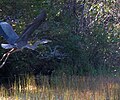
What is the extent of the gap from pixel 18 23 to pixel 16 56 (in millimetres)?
525

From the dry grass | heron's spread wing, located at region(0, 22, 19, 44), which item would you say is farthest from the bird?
the dry grass

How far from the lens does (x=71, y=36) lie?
6438 millimetres

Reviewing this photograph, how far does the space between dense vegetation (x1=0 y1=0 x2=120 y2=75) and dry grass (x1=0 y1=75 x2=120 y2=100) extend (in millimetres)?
501

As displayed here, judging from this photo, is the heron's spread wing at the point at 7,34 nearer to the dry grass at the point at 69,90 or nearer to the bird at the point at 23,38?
the bird at the point at 23,38

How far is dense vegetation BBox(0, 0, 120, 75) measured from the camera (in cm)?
614

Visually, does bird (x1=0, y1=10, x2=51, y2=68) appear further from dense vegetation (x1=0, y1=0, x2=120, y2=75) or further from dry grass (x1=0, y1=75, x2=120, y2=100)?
dense vegetation (x1=0, y1=0, x2=120, y2=75)

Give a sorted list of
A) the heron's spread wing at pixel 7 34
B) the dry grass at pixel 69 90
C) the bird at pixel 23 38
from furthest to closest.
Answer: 1. the dry grass at pixel 69 90
2. the heron's spread wing at pixel 7 34
3. the bird at pixel 23 38

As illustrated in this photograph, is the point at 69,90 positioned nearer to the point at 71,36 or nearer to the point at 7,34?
the point at 7,34

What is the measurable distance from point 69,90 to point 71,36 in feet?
6.20

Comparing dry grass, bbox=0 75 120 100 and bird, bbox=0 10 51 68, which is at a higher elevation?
bird, bbox=0 10 51 68

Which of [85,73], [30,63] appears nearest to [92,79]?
[85,73]

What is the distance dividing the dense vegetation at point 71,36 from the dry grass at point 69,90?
50 centimetres

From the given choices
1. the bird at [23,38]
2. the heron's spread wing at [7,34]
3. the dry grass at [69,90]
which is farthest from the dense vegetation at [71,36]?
the bird at [23,38]

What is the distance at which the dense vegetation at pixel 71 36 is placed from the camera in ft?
20.2
